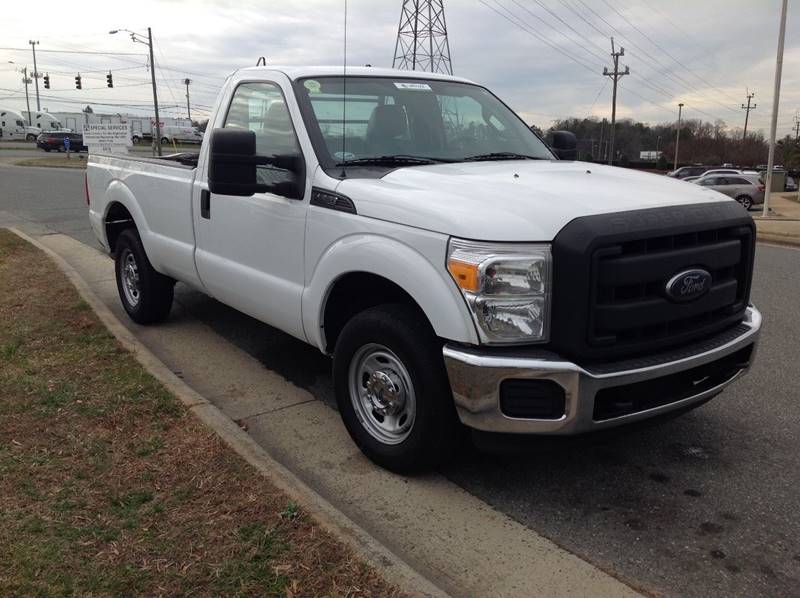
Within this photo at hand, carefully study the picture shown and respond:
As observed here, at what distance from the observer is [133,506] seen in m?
3.12

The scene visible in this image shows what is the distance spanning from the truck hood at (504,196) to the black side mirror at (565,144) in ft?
5.09

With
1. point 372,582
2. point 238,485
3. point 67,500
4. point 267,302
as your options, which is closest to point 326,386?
point 267,302

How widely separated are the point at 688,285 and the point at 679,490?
107cm

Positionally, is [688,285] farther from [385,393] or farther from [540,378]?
[385,393]

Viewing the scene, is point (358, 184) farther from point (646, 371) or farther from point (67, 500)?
point (67, 500)

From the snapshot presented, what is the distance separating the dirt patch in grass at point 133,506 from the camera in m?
2.62

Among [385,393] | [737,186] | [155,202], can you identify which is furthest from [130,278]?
[737,186]

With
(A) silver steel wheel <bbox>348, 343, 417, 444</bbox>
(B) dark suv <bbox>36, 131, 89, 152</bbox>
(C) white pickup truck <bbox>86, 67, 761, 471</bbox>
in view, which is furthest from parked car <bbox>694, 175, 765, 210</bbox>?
(B) dark suv <bbox>36, 131, 89, 152</bbox>

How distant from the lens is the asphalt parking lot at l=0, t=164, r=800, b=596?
291cm

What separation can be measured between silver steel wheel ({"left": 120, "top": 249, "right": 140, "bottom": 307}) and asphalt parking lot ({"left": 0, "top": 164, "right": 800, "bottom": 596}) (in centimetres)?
184

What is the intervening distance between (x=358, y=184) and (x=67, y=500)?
1.98 m

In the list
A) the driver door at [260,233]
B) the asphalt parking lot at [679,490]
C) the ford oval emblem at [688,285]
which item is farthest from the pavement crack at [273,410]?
the ford oval emblem at [688,285]

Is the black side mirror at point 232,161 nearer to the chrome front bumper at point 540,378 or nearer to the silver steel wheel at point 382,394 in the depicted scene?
the silver steel wheel at point 382,394

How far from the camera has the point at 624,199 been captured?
10.4ft
